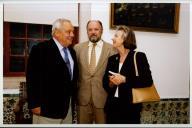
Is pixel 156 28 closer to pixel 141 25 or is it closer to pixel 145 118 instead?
pixel 141 25

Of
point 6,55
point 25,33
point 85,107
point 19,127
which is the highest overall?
point 25,33

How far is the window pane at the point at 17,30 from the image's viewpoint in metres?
2.23

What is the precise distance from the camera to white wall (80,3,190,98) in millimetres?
2258

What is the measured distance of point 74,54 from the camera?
218 cm

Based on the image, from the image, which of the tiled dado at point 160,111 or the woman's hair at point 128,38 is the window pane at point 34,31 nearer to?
the tiled dado at point 160,111

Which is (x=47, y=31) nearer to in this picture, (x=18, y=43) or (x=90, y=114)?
(x=18, y=43)

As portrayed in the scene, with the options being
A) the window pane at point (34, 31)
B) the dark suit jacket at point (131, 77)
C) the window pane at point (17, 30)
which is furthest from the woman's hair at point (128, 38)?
the window pane at point (17, 30)

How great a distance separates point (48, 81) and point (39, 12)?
0.60 metres

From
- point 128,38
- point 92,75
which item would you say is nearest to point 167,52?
point 128,38

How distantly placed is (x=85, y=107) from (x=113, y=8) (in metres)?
0.82

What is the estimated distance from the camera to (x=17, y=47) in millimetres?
2234

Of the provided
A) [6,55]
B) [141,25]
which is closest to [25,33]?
[6,55]

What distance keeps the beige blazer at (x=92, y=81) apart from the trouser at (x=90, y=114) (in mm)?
32

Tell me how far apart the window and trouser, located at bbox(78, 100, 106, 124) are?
0.54 meters
